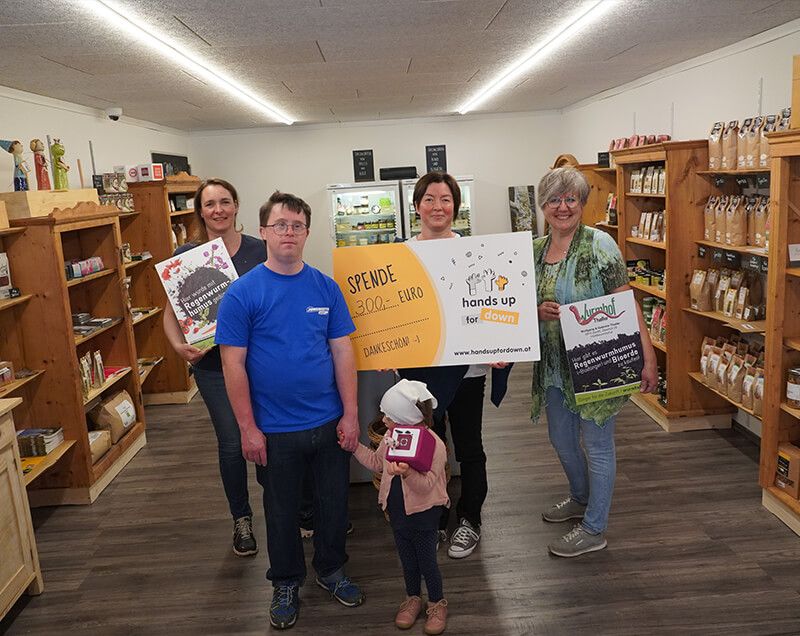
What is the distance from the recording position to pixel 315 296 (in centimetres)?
263

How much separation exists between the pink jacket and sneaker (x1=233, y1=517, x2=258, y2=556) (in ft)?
3.76

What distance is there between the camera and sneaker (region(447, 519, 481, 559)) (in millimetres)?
3322

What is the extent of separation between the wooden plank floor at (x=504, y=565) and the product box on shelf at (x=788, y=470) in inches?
7.7

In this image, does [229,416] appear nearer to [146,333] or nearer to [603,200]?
[146,333]

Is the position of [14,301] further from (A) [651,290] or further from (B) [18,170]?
(A) [651,290]

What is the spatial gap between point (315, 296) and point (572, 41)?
2943 mm

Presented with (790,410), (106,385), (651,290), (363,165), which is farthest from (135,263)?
(790,410)

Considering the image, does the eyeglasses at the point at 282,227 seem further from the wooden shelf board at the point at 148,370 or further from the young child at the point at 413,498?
the wooden shelf board at the point at 148,370

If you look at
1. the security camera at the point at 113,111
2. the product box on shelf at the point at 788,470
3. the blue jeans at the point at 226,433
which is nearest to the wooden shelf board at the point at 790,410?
the product box on shelf at the point at 788,470

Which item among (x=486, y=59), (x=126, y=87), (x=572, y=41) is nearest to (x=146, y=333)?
(x=126, y=87)

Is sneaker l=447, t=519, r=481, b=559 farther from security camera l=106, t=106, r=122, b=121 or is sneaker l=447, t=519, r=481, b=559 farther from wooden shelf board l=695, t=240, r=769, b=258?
security camera l=106, t=106, r=122, b=121

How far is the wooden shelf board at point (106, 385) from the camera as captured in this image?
448cm

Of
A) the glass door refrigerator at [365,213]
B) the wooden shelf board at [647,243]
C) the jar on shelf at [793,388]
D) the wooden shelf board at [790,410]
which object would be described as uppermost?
the glass door refrigerator at [365,213]

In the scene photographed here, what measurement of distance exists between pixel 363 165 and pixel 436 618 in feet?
23.2
